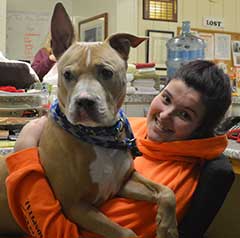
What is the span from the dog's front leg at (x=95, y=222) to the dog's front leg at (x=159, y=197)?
0.29 ft

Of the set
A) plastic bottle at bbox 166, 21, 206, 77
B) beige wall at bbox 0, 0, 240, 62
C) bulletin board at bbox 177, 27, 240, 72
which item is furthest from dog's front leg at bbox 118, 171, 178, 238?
bulletin board at bbox 177, 27, 240, 72

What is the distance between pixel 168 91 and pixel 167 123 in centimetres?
11

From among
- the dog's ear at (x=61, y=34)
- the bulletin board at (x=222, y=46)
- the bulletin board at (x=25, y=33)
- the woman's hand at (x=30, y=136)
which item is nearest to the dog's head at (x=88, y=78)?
the dog's ear at (x=61, y=34)

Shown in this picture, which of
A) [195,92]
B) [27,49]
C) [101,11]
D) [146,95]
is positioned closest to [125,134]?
[195,92]

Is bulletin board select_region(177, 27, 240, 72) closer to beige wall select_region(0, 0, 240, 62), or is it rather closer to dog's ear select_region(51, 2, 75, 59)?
beige wall select_region(0, 0, 240, 62)

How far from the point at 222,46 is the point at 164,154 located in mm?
3663

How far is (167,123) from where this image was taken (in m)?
1.42

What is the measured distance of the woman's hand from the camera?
1.36 m

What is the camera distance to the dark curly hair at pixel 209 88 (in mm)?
1380

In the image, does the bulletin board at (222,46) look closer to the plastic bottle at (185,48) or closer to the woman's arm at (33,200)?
the plastic bottle at (185,48)

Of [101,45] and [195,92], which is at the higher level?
[101,45]

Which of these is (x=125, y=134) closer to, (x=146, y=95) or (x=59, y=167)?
(x=59, y=167)

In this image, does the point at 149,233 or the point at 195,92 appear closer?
the point at 149,233

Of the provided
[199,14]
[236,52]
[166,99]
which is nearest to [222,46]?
[236,52]
